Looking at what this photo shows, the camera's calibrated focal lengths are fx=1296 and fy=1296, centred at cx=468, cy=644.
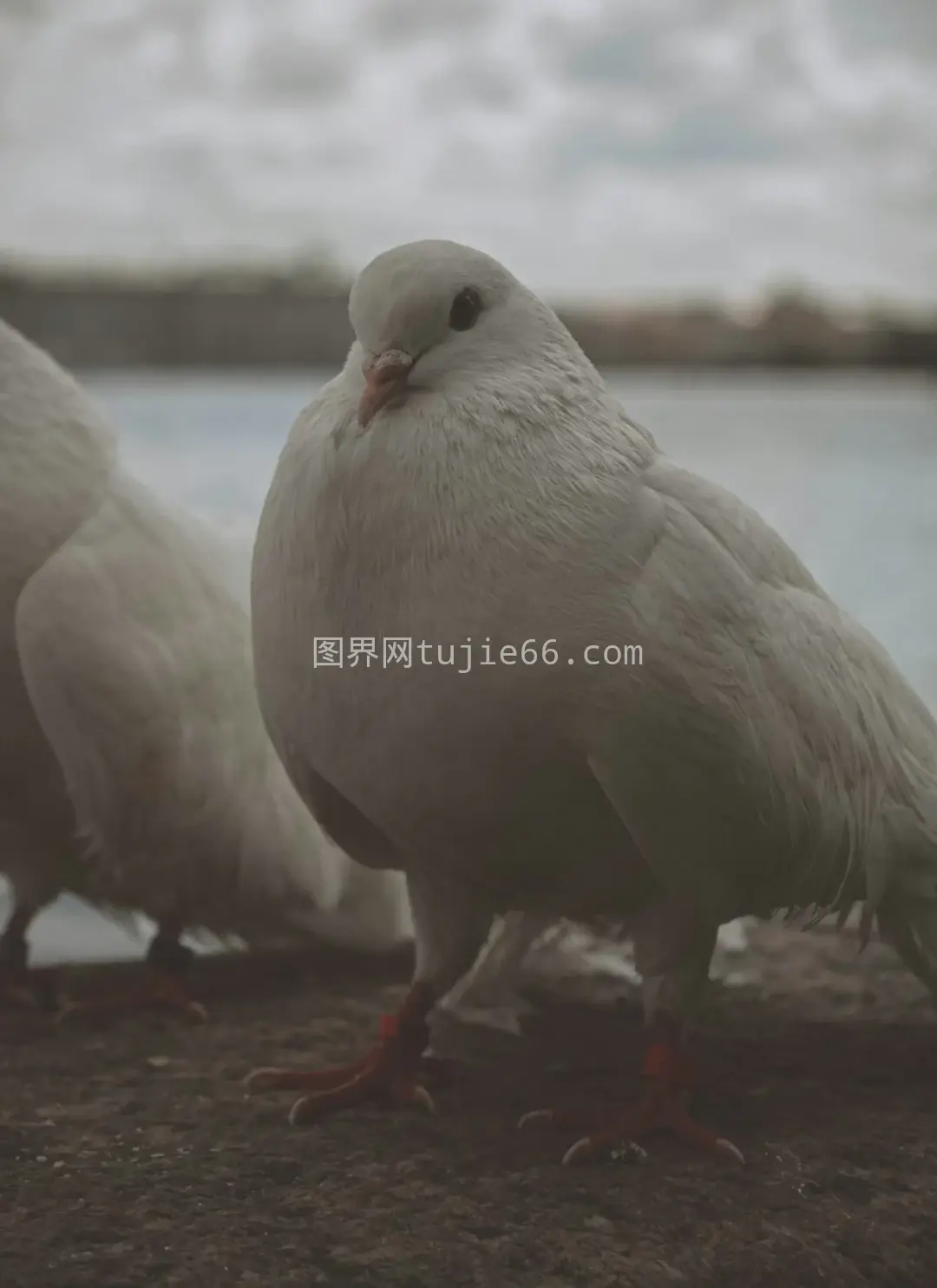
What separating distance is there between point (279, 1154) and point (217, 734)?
24.6 inches

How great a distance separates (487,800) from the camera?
133cm

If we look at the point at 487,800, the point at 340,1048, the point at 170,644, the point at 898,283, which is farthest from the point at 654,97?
the point at 340,1048

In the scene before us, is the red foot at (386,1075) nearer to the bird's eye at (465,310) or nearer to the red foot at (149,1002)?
the red foot at (149,1002)

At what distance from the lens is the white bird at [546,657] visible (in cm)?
129

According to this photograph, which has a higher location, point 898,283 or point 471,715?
point 898,283

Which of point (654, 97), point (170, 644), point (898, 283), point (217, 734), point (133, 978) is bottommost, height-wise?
point (133, 978)

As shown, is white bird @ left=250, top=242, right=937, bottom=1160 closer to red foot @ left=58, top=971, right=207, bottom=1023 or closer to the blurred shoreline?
red foot @ left=58, top=971, right=207, bottom=1023

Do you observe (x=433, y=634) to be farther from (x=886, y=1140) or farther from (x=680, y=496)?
(x=886, y=1140)

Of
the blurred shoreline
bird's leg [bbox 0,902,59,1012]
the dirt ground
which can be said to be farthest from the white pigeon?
the blurred shoreline

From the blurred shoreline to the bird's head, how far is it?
1.90ft

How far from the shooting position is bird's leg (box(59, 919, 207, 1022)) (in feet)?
6.31

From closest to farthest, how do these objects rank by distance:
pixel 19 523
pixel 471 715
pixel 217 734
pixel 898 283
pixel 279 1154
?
pixel 471 715 → pixel 279 1154 → pixel 19 523 → pixel 217 734 → pixel 898 283

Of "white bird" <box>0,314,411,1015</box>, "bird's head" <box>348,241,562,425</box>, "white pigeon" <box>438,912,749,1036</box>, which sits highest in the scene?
"bird's head" <box>348,241,562,425</box>

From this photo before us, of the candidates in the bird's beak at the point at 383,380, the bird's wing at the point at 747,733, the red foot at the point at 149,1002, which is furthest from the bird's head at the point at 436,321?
the red foot at the point at 149,1002
